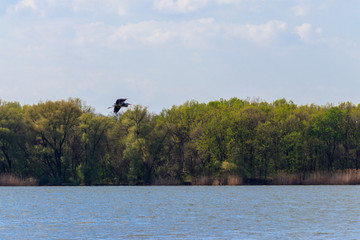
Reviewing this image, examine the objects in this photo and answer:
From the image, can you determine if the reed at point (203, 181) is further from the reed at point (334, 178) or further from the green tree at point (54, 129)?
the green tree at point (54, 129)

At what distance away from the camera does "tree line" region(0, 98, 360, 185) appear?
101 metres

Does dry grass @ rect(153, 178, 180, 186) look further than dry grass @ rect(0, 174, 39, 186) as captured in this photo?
Yes

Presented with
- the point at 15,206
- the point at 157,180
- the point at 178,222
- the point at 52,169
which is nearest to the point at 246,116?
the point at 157,180

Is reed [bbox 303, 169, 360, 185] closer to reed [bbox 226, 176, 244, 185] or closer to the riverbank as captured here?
the riverbank

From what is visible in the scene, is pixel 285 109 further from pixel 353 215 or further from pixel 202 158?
pixel 353 215

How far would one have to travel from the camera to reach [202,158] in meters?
104

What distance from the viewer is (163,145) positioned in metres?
105

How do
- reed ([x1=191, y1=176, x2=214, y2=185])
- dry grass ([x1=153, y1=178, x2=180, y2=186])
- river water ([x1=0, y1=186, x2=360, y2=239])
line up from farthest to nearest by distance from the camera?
1. dry grass ([x1=153, y1=178, x2=180, y2=186])
2. reed ([x1=191, y1=176, x2=214, y2=185])
3. river water ([x1=0, y1=186, x2=360, y2=239])

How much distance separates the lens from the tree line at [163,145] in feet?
332

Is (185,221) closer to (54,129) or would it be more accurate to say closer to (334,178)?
(334,178)

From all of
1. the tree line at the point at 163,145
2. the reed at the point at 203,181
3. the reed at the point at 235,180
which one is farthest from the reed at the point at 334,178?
the reed at the point at 203,181

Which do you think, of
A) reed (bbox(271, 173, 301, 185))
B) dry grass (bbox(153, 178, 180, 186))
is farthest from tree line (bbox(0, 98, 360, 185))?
reed (bbox(271, 173, 301, 185))

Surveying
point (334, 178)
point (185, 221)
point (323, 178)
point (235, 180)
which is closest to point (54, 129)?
point (235, 180)

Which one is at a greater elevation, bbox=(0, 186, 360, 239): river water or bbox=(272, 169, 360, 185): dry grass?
bbox=(272, 169, 360, 185): dry grass
